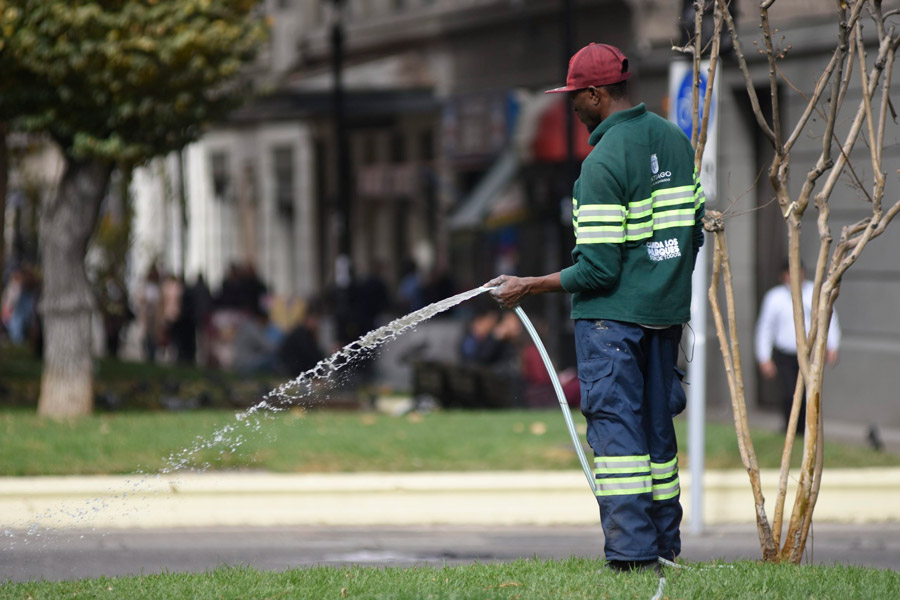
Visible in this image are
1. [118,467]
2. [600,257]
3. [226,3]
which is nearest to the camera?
[600,257]

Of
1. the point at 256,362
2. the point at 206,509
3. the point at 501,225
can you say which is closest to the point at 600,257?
the point at 206,509

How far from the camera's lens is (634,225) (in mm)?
5457

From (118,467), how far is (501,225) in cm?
1602

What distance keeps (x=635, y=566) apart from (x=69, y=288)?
9.07m

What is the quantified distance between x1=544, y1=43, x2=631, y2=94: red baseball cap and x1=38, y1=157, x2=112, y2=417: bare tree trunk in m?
8.59

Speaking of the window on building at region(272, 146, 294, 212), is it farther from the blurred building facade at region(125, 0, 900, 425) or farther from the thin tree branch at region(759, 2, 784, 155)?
the thin tree branch at region(759, 2, 784, 155)

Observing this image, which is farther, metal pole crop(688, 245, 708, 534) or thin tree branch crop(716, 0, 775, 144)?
metal pole crop(688, 245, 708, 534)

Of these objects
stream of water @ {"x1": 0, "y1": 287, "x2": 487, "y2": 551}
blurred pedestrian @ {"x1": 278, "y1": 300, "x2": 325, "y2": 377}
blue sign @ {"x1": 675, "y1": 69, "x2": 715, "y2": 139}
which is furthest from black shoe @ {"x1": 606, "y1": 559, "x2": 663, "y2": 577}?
blurred pedestrian @ {"x1": 278, "y1": 300, "x2": 325, "y2": 377}

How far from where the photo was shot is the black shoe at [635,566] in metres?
5.46

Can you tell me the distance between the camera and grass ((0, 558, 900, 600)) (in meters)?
5.23

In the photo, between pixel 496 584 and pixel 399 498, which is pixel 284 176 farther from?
pixel 496 584

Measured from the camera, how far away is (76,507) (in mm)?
9070

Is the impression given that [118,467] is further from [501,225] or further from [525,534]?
[501,225]

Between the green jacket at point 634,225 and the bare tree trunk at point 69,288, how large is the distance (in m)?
8.71
